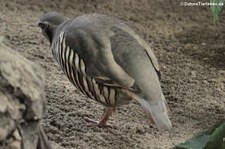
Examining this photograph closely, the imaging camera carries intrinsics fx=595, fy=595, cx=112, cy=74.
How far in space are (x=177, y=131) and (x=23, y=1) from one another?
2615mm

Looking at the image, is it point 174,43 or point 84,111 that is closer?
point 84,111

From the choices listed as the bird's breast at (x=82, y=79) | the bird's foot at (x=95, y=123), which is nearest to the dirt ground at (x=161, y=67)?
the bird's foot at (x=95, y=123)

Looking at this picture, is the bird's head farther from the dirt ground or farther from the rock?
the rock

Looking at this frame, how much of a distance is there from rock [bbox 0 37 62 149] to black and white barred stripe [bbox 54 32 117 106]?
49.8 inches

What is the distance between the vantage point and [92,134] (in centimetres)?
363

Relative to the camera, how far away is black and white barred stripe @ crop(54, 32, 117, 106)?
3.40 meters

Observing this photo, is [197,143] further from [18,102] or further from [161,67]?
[161,67]

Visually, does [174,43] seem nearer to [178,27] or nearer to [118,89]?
[178,27]

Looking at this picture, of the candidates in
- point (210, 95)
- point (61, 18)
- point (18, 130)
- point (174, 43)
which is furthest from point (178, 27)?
point (18, 130)

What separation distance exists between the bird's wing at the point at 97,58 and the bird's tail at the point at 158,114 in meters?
0.12

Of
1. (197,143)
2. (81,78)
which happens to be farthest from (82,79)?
(197,143)

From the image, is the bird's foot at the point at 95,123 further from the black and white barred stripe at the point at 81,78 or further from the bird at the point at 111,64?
the black and white barred stripe at the point at 81,78

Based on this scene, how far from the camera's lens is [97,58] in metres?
3.34

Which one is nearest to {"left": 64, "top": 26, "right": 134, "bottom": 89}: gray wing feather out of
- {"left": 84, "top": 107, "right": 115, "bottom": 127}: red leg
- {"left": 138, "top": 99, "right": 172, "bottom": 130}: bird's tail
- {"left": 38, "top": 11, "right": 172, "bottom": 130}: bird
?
{"left": 38, "top": 11, "right": 172, "bottom": 130}: bird
